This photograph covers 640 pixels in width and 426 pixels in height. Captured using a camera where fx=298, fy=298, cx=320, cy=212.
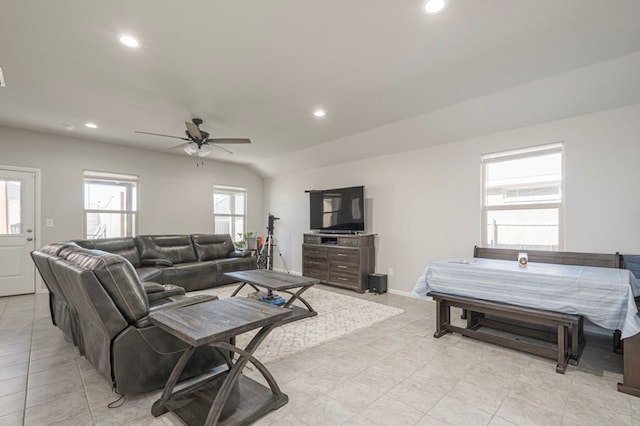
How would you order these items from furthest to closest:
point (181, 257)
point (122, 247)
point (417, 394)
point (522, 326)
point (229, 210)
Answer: point (229, 210) < point (181, 257) < point (122, 247) < point (522, 326) < point (417, 394)

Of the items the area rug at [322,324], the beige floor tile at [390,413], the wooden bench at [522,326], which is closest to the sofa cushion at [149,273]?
the area rug at [322,324]

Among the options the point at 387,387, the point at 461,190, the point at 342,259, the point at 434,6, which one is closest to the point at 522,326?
the point at 461,190

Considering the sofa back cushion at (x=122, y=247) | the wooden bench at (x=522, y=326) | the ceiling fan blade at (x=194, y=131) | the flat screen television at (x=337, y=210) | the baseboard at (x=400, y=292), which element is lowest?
the baseboard at (x=400, y=292)

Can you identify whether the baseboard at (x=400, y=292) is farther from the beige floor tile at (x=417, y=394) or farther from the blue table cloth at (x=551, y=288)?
the beige floor tile at (x=417, y=394)

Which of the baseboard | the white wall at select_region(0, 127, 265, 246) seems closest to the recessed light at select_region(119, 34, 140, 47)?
the white wall at select_region(0, 127, 265, 246)

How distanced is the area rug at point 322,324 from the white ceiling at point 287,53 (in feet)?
8.92

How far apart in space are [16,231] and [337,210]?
18.0 ft

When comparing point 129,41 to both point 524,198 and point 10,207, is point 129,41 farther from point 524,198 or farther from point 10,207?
point 524,198

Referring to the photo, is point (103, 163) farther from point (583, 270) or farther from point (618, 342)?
point (618, 342)

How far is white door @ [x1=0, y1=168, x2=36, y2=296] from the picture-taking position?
486 cm

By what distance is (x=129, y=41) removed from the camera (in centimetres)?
246

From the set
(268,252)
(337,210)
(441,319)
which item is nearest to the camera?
(441,319)

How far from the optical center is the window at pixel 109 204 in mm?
5684

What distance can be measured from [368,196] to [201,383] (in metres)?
4.21
